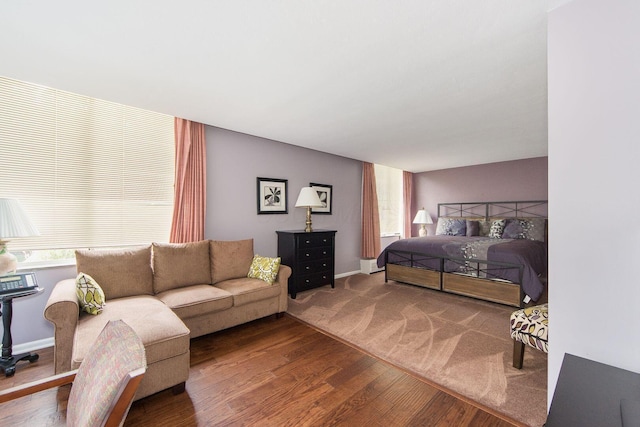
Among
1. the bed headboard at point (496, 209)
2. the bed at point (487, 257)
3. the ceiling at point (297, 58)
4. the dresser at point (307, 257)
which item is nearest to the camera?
the ceiling at point (297, 58)

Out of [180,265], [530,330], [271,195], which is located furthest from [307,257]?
[530,330]

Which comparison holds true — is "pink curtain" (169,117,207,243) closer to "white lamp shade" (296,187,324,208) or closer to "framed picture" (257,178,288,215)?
"framed picture" (257,178,288,215)

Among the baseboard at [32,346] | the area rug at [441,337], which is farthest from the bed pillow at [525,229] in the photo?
the baseboard at [32,346]

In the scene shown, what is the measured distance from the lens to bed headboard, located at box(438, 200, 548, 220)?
17.5 feet

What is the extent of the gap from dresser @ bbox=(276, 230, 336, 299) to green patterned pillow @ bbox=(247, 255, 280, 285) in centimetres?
71

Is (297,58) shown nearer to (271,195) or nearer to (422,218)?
(271,195)

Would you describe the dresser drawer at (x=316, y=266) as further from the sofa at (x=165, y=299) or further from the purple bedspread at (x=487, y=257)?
the purple bedspread at (x=487, y=257)

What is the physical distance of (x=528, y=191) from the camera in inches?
212

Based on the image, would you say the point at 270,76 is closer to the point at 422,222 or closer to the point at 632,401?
the point at 632,401

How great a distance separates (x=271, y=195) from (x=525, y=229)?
4.75 metres

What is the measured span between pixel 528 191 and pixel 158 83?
21.3ft

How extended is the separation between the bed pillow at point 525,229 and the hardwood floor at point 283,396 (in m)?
4.26

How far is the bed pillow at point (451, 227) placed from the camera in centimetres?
579

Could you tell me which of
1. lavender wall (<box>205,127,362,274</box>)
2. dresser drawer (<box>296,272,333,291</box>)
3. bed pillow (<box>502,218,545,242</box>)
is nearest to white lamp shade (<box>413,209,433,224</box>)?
bed pillow (<box>502,218,545,242</box>)
